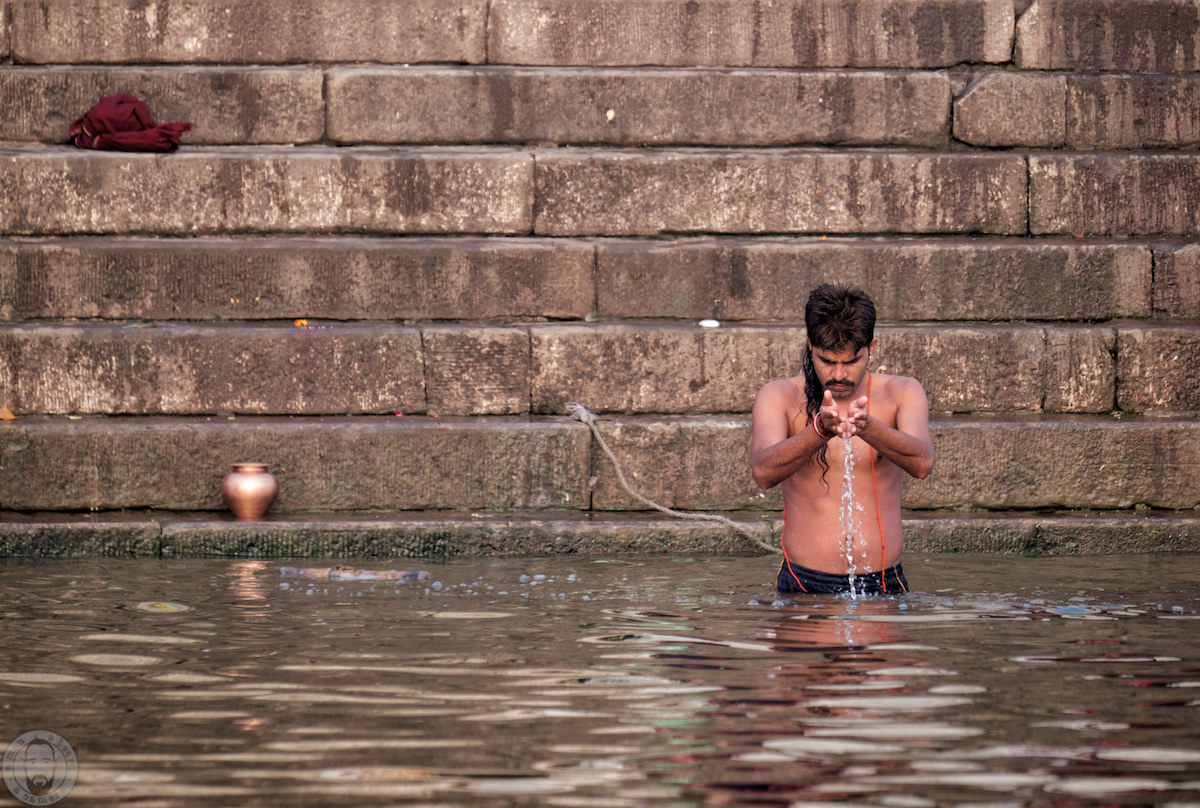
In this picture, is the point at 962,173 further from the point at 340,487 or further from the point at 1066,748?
the point at 1066,748

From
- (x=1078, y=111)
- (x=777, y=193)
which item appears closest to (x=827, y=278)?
(x=777, y=193)

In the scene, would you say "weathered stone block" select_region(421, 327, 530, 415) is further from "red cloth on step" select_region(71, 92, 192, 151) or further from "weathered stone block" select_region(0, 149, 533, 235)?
"red cloth on step" select_region(71, 92, 192, 151)

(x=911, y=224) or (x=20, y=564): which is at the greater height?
(x=911, y=224)

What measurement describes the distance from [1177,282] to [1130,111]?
1.29 metres

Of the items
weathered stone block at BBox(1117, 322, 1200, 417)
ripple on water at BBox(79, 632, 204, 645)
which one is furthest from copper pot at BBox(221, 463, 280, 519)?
weathered stone block at BBox(1117, 322, 1200, 417)

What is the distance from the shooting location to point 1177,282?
8.98 meters

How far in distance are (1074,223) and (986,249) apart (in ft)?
2.55

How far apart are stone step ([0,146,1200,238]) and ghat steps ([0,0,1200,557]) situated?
0.9 inches

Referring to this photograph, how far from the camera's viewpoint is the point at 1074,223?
920cm

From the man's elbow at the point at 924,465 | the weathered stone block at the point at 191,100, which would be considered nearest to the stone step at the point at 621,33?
the weathered stone block at the point at 191,100

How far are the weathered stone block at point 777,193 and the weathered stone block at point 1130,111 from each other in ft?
2.22

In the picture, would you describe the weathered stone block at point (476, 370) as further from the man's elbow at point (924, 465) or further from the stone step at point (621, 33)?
the man's elbow at point (924, 465)

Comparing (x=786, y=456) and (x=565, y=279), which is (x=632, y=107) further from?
(x=786, y=456)

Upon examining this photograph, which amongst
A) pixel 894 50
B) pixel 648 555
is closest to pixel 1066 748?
pixel 648 555
